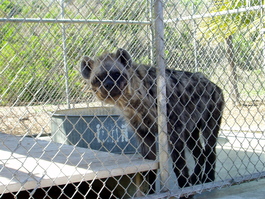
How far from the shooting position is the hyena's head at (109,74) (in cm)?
346

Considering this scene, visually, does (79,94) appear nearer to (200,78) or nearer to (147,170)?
(200,78)

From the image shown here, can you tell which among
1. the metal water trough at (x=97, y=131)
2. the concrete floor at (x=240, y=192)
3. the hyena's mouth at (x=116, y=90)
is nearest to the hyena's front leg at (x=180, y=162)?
the concrete floor at (x=240, y=192)

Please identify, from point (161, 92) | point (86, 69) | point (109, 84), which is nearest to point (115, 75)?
point (109, 84)

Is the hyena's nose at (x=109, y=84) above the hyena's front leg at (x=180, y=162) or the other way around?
above

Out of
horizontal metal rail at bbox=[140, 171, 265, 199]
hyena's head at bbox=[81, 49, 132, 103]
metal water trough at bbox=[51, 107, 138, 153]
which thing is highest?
hyena's head at bbox=[81, 49, 132, 103]

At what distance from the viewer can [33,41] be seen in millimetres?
5605

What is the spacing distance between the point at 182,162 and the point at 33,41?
327 centimetres

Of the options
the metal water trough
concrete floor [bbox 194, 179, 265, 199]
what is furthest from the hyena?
the metal water trough

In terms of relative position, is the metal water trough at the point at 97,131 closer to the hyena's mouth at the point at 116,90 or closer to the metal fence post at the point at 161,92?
the hyena's mouth at the point at 116,90

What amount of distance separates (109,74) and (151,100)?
1.66ft

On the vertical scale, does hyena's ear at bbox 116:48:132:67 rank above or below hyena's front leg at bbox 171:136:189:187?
above

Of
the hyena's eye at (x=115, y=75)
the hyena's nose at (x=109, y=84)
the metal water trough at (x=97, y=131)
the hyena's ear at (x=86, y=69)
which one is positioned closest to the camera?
the hyena's nose at (x=109, y=84)

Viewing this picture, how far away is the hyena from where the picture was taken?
11.4 feet

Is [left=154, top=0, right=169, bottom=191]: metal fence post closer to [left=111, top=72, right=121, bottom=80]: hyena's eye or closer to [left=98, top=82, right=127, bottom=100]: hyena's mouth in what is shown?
[left=98, top=82, right=127, bottom=100]: hyena's mouth
